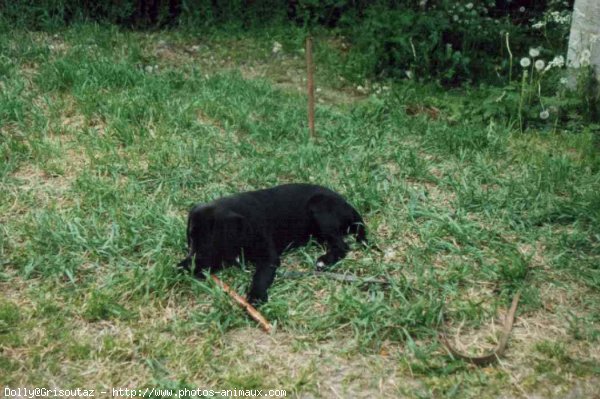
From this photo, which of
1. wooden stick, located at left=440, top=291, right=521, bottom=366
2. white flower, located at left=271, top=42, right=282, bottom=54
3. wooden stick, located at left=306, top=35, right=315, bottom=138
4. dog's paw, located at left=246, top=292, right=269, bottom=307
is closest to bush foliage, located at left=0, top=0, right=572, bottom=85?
white flower, located at left=271, top=42, right=282, bottom=54

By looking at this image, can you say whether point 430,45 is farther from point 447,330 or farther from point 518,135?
point 447,330

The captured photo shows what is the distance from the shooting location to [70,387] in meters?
3.04

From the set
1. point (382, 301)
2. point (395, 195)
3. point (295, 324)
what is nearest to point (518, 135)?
point (395, 195)

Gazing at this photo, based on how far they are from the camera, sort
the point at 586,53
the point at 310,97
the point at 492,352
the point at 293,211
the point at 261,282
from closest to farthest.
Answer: the point at 492,352
the point at 261,282
the point at 293,211
the point at 310,97
the point at 586,53

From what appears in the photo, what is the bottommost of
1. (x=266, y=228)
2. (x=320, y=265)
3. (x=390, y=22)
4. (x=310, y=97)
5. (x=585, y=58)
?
(x=320, y=265)

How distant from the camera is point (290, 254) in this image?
163 inches

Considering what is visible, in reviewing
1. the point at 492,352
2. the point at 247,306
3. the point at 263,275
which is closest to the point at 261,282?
the point at 263,275

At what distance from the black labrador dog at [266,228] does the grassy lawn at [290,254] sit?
117 mm

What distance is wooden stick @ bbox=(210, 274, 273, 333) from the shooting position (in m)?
3.44

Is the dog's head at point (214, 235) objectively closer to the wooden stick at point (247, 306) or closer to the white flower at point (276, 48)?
the wooden stick at point (247, 306)

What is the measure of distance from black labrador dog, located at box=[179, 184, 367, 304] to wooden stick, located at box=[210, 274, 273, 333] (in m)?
0.07

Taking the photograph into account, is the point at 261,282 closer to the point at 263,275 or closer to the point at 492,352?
the point at 263,275

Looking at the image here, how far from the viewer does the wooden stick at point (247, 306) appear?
3.44 meters

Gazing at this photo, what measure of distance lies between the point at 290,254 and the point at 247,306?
693 mm
